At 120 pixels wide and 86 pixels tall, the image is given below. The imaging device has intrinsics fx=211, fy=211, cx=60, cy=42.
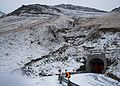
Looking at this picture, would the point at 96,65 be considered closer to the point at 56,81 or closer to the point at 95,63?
the point at 95,63

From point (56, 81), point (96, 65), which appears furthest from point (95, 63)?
point (56, 81)

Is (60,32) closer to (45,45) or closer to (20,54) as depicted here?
(45,45)

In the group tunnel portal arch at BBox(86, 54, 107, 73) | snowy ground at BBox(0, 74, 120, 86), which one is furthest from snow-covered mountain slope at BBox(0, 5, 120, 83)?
snowy ground at BBox(0, 74, 120, 86)

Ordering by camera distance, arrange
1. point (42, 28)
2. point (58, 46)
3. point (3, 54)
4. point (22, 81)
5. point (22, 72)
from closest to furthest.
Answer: point (22, 81), point (22, 72), point (3, 54), point (58, 46), point (42, 28)

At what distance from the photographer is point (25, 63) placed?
27938mm

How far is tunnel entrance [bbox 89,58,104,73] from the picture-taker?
87.3ft

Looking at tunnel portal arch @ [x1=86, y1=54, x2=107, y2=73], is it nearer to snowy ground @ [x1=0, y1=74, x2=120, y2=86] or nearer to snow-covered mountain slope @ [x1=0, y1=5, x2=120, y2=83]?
snow-covered mountain slope @ [x1=0, y1=5, x2=120, y2=83]

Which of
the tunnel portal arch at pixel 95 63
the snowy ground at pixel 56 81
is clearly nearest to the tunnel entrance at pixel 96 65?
the tunnel portal arch at pixel 95 63

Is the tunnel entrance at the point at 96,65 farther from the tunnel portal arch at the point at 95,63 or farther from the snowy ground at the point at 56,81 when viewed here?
the snowy ground at the point at 56,81

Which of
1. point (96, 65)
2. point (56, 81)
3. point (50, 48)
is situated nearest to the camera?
point (56, 81)

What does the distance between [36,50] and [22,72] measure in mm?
8653

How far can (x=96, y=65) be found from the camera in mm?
27109

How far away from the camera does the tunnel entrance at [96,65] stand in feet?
87.3

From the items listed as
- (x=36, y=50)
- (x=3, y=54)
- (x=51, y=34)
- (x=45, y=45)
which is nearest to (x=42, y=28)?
(x=51, y=34)
